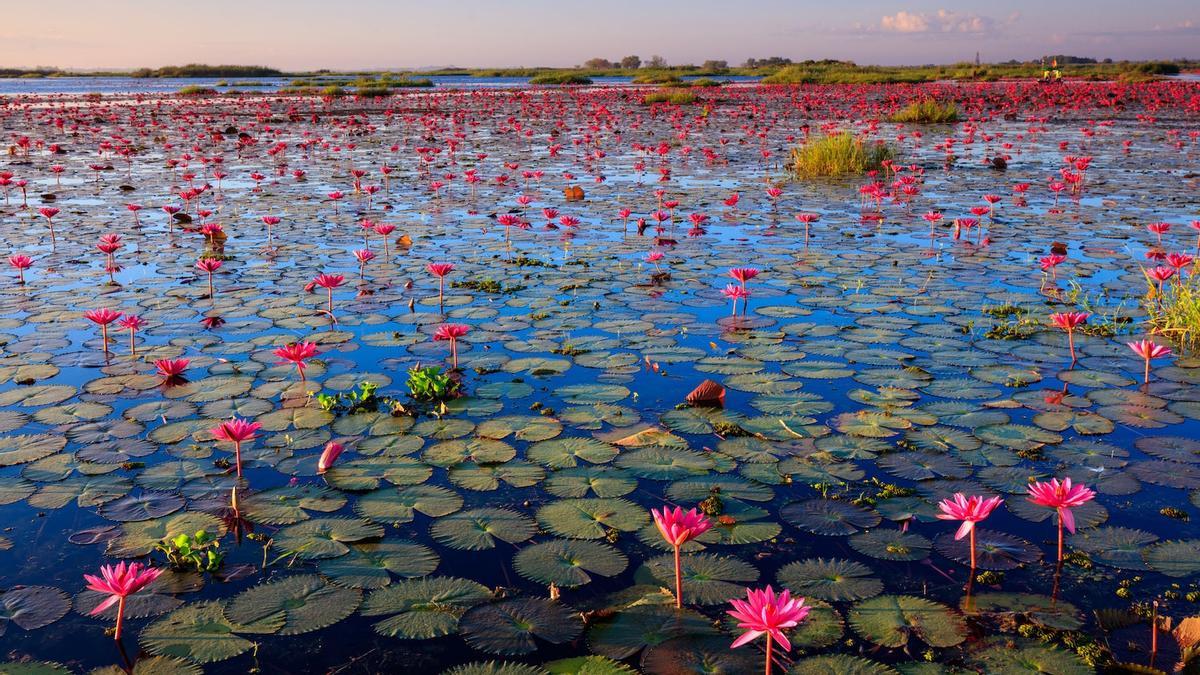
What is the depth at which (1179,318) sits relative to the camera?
4590 mm

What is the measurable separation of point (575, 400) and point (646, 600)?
1.63 metres

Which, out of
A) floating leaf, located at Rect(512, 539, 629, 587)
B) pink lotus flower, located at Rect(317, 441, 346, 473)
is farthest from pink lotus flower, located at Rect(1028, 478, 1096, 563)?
pink lotus flower, located at Rect(317, 441, 346, 473)

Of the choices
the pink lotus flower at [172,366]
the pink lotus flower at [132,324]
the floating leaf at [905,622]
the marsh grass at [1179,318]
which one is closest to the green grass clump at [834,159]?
the marsh grass at [1179,318]

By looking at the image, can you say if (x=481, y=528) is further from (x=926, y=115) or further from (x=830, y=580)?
(x=926, y=115)

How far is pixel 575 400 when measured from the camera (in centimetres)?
397

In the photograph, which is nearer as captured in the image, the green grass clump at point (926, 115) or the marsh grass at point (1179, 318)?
the marsh grass at point (1179, 318)

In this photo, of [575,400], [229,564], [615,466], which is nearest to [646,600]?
[615,466]

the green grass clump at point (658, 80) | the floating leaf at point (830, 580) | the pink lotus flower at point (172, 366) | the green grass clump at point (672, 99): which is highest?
the green grass clump at point (658, 80)

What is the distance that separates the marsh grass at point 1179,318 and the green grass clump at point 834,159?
24.0ft

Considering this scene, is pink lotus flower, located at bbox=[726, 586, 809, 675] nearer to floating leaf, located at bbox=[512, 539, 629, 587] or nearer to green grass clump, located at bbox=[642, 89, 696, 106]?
floating leaf, located at bbox=[512, 539, 629, 587]

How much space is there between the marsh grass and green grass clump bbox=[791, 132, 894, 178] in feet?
24.0

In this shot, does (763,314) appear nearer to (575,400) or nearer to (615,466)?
(575,400)

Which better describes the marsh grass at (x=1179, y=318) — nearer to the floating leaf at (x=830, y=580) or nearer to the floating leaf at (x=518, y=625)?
the floating leaf at (x=830, y=580)

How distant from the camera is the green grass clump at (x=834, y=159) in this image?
1205 cm
